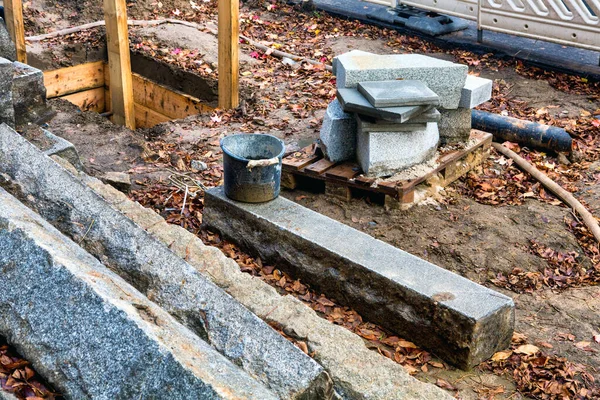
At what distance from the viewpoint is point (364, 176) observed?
237 inches

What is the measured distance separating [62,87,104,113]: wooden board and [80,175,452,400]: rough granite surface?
18.1 ft

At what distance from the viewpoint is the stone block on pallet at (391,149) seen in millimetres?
5883

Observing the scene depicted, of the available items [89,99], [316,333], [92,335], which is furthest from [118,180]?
[89,99]

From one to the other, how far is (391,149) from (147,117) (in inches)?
204

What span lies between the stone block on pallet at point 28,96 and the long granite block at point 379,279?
4.92ft

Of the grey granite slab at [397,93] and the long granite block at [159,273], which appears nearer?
the long granite block at [159,273]

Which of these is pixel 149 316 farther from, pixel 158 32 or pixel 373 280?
pixel 158 32

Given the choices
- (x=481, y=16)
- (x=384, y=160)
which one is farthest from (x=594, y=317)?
(x=481, y=16)

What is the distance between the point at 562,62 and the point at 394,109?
16.5 ft

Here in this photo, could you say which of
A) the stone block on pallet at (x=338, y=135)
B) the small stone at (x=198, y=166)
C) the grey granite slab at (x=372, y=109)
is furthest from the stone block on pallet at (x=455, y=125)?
the small stone at (x=198, y=166)

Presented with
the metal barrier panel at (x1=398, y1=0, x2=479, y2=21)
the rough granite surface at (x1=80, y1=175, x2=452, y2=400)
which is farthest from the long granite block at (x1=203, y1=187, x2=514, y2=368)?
the metal barrier panel at (x1=398, y1=0, x2=479, y2=21)

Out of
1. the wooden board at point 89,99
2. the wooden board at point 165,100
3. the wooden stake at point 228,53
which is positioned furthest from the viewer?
the wooden board at point 89,99

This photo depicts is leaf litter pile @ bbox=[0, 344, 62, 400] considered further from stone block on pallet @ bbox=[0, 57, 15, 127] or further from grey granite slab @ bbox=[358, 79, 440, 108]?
grey granite slab @ bbox=[358, 79, 440, 108]

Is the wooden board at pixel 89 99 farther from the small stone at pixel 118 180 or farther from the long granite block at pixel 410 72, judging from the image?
the long granite block at pixel 410 72
